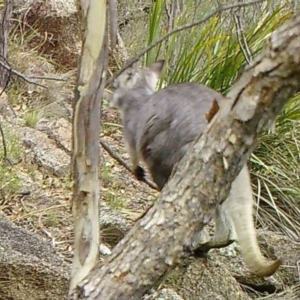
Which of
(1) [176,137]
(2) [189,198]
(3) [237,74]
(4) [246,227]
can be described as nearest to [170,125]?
(1) [176,137]

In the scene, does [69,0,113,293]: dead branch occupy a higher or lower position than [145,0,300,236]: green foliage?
higher

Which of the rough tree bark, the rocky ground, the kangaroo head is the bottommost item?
the rocky ground

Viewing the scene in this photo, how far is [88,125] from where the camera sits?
2396 millimetres

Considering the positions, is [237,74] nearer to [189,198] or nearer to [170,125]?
[170,125]

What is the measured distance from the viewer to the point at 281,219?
4766mm

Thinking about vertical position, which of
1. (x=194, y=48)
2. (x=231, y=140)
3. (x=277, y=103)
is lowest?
(x=194, y=48)

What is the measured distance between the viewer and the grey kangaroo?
10.0ft

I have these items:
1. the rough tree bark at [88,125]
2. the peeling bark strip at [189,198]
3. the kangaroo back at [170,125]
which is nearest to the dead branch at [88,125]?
the rough tree bark at [88,125]

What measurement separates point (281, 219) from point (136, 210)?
1022 mm

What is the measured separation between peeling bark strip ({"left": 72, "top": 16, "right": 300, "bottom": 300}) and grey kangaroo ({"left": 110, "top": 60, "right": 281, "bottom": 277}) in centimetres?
75

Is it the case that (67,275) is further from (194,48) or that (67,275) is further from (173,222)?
(194,48)

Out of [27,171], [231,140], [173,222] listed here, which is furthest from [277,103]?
[27,171]

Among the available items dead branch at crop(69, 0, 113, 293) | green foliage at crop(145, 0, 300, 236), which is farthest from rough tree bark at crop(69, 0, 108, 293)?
green foliage at crop(145, 0, 300, 236)

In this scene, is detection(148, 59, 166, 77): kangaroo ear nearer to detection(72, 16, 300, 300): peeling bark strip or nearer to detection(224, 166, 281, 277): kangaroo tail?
detection(224, 166, 281, 277): kangaroo tail
